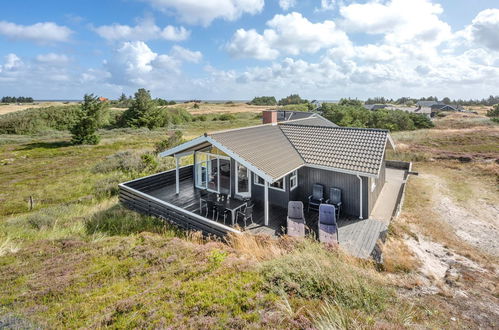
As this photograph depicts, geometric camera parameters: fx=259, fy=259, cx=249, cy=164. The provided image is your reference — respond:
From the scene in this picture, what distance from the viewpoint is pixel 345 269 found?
503cm

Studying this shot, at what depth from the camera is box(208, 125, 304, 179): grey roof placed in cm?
965

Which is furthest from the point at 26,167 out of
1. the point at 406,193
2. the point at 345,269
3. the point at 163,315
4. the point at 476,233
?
the point at 476,233

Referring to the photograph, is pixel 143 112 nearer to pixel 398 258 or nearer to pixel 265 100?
pixel 398 258

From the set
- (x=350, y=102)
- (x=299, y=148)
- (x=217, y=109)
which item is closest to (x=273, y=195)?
(x=299, y=148)

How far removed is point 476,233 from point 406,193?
14.2ft

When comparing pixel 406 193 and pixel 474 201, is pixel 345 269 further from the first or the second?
pixel 474 201

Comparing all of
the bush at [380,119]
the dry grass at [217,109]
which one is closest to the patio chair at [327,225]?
the bush at [380,119]

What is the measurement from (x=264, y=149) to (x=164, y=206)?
15.1 feet

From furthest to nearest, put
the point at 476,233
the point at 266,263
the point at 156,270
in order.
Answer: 1. the point at 476,233
2. the point at 156,270
3. the point at 266,263

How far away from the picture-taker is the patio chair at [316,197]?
34.2 ft

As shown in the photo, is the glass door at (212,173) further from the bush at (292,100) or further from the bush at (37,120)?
the bush at (292,100)

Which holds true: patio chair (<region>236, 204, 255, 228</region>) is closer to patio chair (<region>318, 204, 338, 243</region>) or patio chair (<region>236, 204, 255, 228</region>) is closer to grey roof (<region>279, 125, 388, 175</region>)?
patio chair (<region>318, 204, 338, 243</region>)

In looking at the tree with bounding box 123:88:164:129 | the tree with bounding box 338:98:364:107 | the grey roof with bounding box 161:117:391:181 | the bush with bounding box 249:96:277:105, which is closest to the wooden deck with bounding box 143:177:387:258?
the grey roof with bounding box 161:117:391:181

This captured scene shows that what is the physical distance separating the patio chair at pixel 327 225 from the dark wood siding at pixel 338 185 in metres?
1.58
